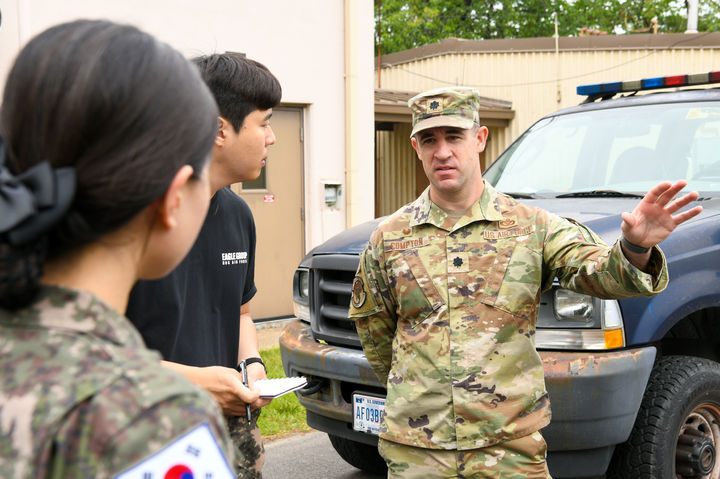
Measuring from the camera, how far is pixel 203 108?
1.18 metres

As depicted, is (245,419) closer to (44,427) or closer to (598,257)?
(598,257)

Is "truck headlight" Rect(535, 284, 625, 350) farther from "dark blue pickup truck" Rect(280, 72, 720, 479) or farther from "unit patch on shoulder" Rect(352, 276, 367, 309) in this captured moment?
"unit patch on shoulder" Rect(352, 276, 367, 309)

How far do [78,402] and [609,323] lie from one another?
2.79 m

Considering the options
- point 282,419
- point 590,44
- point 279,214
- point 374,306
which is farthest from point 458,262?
point 590,44

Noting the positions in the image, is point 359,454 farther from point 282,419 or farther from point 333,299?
point 282,419

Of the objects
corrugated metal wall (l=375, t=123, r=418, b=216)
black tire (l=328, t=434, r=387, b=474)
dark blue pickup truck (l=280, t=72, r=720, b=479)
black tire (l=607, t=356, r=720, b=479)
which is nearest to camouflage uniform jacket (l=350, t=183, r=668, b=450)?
dark blue pickup truck (l=280, t=72, r=720, b=479)

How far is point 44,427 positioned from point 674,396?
3.15 m

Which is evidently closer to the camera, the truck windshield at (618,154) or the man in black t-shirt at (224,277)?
the man in black t-shirt at (224,277)

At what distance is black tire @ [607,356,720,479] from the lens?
3.47 m

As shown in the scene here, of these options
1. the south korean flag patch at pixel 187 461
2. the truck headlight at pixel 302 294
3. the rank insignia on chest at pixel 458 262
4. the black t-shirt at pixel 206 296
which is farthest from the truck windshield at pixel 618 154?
the south korean flag patch at pixel 187 461

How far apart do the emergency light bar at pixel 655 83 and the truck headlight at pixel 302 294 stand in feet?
7.62

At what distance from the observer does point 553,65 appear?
15.7m

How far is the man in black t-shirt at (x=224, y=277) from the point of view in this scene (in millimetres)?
2230

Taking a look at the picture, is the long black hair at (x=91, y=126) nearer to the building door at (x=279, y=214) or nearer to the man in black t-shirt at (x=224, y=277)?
the man in black t-shirt at (x=224, y=277)
